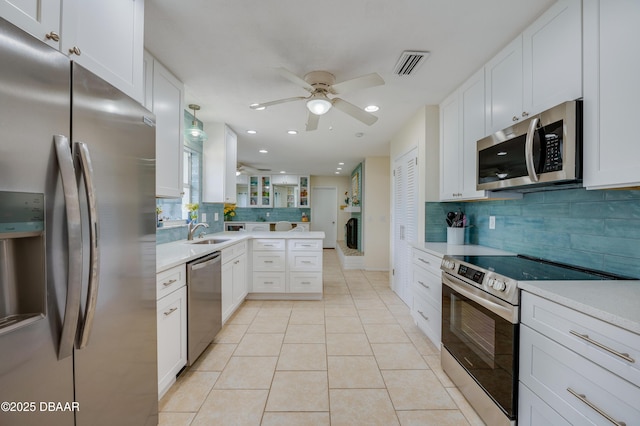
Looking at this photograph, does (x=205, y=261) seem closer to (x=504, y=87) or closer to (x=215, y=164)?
(x=215, y=164)

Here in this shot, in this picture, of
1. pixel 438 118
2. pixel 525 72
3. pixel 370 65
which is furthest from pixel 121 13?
pixel 438 118

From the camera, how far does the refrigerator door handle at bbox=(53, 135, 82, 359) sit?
2.74 feet

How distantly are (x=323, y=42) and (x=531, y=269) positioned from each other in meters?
2.02

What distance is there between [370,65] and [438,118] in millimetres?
1245

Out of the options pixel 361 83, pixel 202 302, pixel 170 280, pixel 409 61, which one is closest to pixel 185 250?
pixel 202 302

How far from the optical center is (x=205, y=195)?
3.70 metres

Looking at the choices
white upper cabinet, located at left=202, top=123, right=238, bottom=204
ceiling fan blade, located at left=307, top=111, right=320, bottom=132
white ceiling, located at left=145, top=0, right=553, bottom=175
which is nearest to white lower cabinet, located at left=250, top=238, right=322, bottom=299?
white upper cabinet, located at left=202, top=123, right=238, bottom=204

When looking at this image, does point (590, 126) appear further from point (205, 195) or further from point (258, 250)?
point (205, 195)

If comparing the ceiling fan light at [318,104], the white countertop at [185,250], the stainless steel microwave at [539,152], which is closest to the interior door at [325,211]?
the white countertop at [185,250]

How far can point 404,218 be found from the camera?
12.4ft

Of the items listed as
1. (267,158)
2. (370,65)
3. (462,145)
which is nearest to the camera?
(370,65)

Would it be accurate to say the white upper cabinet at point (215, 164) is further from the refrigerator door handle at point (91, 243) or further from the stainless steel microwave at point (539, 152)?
the stainless steel microwave at point (539, 152)

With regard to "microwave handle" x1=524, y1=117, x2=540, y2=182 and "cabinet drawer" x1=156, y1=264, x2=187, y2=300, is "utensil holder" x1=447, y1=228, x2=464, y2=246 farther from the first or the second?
"cabinet drawer" x1=156, y1=264, x2=187, y2=300

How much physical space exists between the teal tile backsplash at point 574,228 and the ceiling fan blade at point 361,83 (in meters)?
1.48
